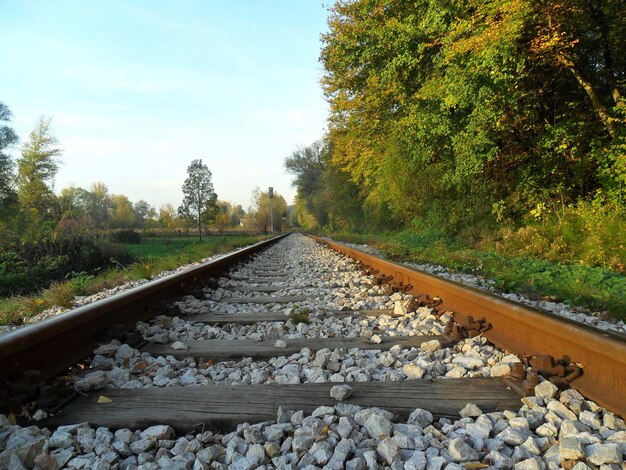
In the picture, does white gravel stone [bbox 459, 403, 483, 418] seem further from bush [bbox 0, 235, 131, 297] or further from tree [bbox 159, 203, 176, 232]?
tree [bbox 159, 203, 176, 232]

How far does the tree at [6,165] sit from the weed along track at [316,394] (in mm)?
36124

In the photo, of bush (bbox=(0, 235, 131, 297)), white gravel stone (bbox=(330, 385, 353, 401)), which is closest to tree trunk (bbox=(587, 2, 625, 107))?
white gravel stone (bbox=(330, 385, 353, 401))

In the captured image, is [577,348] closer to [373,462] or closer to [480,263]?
[373,462]

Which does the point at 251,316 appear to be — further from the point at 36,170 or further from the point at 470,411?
the point at 36,170

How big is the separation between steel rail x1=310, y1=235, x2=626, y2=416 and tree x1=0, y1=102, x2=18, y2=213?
37099mm

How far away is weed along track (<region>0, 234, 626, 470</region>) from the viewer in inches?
51.6

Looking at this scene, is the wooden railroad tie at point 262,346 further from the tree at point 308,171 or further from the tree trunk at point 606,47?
the tree at point 308,171

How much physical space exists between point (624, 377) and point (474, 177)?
10.4 metres

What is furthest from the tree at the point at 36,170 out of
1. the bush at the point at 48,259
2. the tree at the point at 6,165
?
the bush at the point at 48,259

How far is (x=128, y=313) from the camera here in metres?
2.90

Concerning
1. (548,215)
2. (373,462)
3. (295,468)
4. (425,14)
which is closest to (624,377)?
(373,462)

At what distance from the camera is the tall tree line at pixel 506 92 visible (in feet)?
24.7

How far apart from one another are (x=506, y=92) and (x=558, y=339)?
752cm

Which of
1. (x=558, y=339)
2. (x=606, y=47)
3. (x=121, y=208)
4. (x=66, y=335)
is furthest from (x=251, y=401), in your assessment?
(x=121, y=208)
